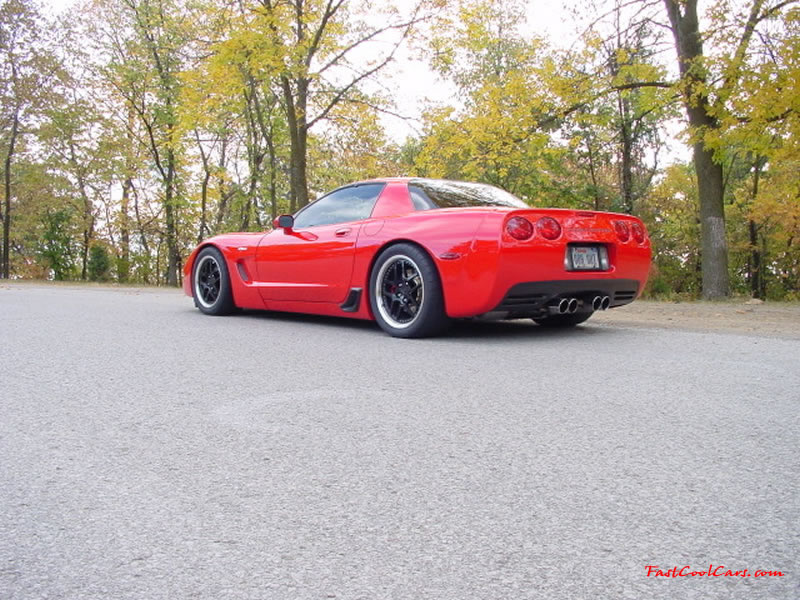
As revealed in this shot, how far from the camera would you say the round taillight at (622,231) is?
18.5 feet

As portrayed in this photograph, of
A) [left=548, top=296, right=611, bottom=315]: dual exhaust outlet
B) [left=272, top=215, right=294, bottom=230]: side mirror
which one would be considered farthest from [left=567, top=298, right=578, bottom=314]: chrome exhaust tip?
[left=272, top=215, right=294, bottom=230]: side mirror

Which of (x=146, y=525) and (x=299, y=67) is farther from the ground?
(x=299, y=67)

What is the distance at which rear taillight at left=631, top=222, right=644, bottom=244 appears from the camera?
579cm

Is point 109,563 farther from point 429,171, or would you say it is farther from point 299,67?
point 429,171

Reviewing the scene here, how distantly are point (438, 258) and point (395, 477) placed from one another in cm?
317

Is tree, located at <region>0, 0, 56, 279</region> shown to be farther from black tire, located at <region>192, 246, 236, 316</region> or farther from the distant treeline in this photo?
black tire, located at <region>192, 246, 236, 316</region>

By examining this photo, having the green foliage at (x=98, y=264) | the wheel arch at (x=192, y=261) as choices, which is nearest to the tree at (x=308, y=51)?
the wheel arch at (x=192, y=261)

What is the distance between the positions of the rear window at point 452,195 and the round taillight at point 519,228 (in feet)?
2.34

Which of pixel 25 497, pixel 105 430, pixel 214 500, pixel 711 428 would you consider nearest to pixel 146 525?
pixel 214 500

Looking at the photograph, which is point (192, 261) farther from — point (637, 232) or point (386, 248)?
point (637, 232)

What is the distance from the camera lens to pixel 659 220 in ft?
97.6

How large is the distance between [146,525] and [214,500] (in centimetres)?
22

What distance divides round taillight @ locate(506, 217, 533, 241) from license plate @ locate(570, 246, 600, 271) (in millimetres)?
429

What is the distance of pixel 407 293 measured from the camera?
5477 millimetres
